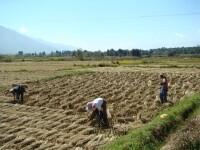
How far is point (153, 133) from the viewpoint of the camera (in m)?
10.2

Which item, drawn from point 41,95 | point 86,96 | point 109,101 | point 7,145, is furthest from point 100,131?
point 41,95

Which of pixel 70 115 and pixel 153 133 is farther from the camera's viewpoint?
pixel 70 115

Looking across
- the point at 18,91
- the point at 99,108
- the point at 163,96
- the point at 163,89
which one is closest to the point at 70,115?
the point at 99,108

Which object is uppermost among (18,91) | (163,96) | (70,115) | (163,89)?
(163,89)

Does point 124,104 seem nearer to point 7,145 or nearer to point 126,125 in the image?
point 126,125

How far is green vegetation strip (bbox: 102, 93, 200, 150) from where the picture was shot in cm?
901

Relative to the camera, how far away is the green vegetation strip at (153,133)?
901 cm

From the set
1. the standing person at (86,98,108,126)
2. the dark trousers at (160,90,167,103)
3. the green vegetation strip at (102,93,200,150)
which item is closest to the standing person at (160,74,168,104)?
the dark trousers at (160,90,167,103)

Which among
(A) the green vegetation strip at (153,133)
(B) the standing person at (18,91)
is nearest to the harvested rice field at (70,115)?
(B) the standing person at (18,91)

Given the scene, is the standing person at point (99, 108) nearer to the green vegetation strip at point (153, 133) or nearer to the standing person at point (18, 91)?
the green vegetation strip at point (153, 133)

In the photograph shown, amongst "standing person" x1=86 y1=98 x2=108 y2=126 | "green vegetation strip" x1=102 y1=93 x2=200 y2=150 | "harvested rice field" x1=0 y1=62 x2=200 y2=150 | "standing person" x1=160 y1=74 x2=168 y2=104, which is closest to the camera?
"green vegetation strip" x1=102 y1=93 x2=200 y2=150

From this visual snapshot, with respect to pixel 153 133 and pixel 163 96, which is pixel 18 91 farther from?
pixel 153 133

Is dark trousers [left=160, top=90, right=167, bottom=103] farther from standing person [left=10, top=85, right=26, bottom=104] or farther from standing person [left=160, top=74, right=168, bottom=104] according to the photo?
standing person [left=10, top=85, right=26, bottom=104]

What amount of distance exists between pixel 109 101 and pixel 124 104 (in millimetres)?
1280
